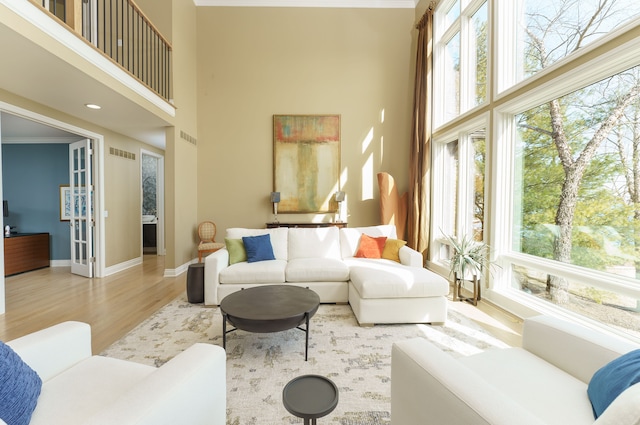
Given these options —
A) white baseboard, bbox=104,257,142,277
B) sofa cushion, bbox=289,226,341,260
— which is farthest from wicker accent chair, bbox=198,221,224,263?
sofa cushion, bbox=289,226,341,260

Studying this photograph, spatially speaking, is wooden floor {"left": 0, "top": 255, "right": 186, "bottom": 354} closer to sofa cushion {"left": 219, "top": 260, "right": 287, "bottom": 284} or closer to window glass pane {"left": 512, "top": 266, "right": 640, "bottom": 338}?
sofa cushion {"left": 219, "top": 260, "right": 287, "bottom": 284}

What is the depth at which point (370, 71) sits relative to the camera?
5.61 metres

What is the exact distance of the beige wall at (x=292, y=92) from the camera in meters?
5.53

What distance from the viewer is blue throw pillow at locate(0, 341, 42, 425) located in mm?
853

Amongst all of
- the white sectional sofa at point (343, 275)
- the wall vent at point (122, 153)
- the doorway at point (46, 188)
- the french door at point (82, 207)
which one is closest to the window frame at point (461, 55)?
the white sectional sofa at point (343, 275)

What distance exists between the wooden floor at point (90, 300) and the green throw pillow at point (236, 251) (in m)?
0.92

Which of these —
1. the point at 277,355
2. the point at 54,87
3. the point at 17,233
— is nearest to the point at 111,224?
the point at 17,233

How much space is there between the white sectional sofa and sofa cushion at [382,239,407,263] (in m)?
0.06

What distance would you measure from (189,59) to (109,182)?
263cm

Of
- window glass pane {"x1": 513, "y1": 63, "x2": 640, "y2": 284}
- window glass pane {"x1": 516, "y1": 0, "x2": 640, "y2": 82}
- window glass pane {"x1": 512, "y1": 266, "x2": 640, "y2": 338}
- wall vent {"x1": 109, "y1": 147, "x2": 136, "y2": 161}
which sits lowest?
window glass pane {"x1": 512, "y1": 266, "x2": 640, "y2": 338}

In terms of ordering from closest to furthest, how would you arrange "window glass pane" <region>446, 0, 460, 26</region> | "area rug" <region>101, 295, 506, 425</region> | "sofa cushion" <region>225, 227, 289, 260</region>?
1. "area rug" <region>101, 295, 506, 425</region>
2. "sofa cushion" <region>225, 227, 289, 260</region>
3. "window glass pane" <region>446, 0, 460, 26</region>

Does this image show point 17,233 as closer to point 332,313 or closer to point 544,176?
point 332,313

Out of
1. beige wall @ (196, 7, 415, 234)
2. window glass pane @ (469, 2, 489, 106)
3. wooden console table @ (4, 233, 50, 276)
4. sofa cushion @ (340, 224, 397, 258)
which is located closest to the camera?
window glass pane @ (469, 2, 489, 106)

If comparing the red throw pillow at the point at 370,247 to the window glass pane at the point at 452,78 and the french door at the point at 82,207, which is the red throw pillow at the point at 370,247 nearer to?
the window glass pane at the point at 452,78
